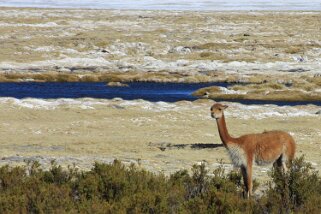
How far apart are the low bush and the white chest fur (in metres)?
0.34

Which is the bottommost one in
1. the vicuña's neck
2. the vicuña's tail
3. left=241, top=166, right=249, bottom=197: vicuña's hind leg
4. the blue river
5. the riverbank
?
the blue river

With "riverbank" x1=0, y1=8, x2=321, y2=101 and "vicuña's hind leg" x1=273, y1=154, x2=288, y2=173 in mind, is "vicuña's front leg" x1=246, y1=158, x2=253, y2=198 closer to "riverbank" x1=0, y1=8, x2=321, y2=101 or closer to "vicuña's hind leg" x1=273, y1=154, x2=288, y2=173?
"vicuña's hind leg" x1=273, y1=154, x2=288, y2=173

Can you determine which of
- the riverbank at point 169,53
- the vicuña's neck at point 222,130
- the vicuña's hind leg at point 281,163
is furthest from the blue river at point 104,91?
the vicuña's neck at point 222,130

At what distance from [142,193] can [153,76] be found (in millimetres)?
29825

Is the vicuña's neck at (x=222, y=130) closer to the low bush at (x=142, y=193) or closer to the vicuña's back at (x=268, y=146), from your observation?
the vicuña's back at (x=268, y=146)

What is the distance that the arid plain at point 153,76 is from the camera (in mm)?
18234

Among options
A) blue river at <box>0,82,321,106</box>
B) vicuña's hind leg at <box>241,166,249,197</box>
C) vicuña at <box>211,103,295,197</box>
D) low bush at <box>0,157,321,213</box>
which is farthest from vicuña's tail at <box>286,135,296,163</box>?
blue river at <box>0,82,321,106</box>

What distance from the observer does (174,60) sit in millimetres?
46750

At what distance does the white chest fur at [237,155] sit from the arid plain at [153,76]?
303cm

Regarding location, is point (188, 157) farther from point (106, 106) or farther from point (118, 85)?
point (118, 85)

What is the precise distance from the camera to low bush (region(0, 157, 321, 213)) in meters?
9.43

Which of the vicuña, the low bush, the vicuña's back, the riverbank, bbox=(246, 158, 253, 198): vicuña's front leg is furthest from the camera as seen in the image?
the riverbank

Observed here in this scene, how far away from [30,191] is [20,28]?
2334 inches

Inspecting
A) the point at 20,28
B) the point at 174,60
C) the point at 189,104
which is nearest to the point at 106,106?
the point at 189,104
